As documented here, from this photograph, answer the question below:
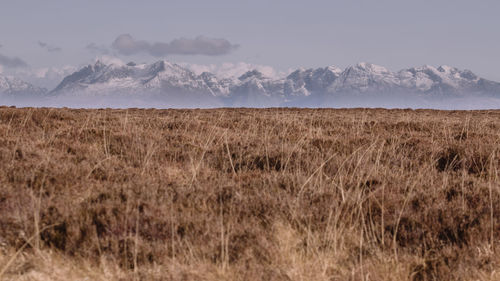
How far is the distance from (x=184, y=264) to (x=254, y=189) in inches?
79.0

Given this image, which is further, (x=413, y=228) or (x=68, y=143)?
(x=68, y=143)

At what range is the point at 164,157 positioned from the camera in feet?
25.7

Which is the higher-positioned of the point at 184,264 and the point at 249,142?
the point at 249,142

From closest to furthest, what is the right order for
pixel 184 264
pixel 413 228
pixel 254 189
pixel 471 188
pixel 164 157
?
pixel 184 264 → pixel 413 228 → pixel 254 189 → pixel 471 188 → pixel 164 157

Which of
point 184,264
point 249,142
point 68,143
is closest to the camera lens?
point 184,264

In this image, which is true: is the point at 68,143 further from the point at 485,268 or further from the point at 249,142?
the point at 485,268

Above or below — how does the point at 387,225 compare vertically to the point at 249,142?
below

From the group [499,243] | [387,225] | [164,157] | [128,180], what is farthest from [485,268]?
[164,157]

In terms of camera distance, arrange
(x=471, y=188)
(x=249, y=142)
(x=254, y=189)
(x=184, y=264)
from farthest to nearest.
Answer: (x=249, y=142) → (x=471, y=188) → (x=254, y=189) → (x=184, y=264)

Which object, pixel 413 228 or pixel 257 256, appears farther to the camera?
pixel 413 228

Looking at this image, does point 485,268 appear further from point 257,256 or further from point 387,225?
point 257,256

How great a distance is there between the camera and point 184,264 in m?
3.76

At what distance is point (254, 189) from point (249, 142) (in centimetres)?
382

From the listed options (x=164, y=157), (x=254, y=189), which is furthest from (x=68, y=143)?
(x=254, y=189)
